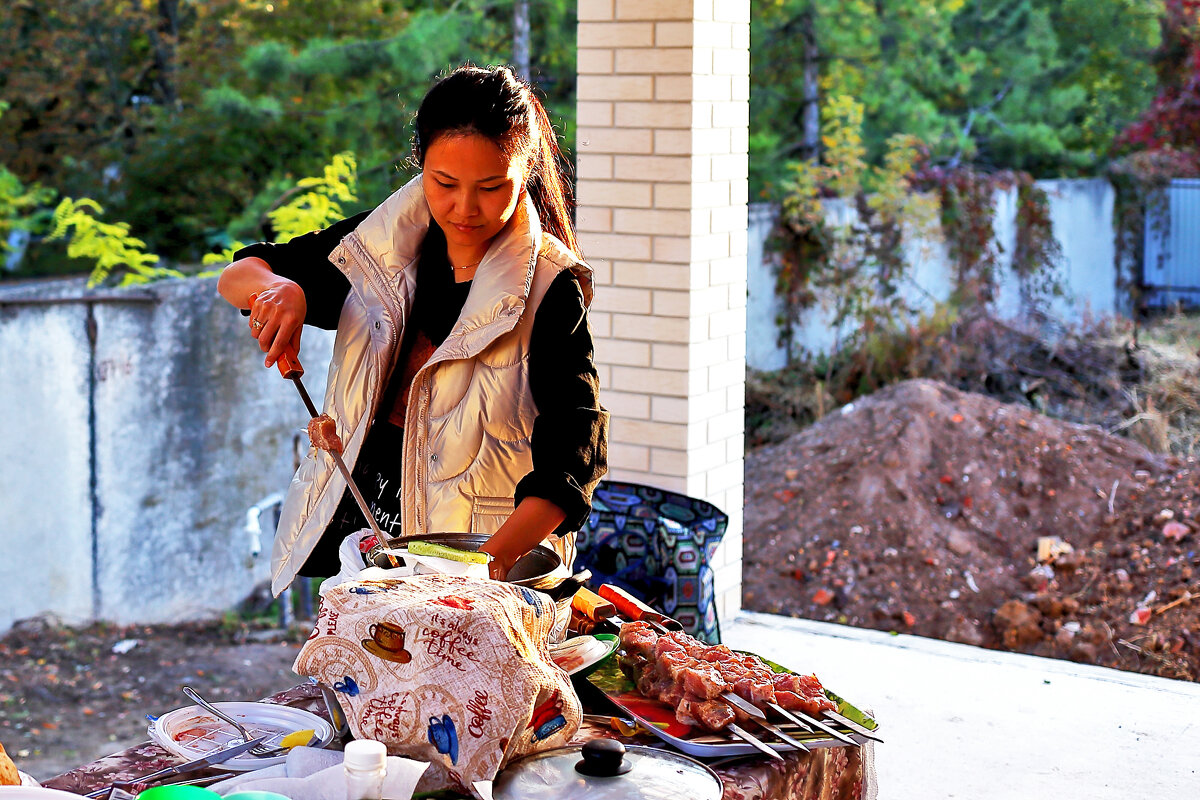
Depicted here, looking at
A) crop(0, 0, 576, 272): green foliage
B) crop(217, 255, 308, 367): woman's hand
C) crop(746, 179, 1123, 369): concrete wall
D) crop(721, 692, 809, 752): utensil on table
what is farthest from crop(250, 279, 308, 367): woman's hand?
crop(0, 0, 576, 272): green foliage

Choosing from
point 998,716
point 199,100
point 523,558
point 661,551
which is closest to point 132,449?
point 661,551

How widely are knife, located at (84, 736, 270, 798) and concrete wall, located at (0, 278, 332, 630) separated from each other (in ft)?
15.5

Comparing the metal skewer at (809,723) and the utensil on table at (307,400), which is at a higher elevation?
the utensil on table at (307,400)

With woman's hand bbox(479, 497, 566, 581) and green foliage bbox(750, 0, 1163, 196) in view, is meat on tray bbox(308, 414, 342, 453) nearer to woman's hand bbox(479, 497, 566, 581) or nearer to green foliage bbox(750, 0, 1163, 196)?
woman's hand bbox(479, 497, 566, 581)

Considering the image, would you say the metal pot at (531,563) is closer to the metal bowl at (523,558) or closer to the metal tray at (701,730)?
the metal bowl at (523,558)

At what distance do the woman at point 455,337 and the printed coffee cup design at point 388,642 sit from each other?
0.28 meters

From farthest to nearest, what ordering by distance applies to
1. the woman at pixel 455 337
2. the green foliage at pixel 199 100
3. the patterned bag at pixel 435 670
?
the green foliage at pixel 199 100 < the woman at pixel 455 337 < the patterned bag at pixel 435 670

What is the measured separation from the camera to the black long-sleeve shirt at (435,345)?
1.98 m

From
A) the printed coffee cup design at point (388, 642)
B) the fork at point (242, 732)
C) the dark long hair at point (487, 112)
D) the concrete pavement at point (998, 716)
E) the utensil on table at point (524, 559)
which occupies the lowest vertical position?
the concrete pavement at point (998, 716)

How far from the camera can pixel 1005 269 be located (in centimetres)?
1175

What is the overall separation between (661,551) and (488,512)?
1.63 metres

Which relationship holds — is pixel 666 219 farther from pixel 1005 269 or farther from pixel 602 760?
pixel 1005 269

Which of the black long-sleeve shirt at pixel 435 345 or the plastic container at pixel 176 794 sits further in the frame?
the black long-sleeve shirt at pixel 435 345

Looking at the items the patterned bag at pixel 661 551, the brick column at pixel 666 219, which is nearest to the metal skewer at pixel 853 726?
the patterned bag at pixel 661 551
